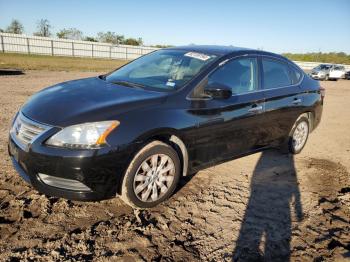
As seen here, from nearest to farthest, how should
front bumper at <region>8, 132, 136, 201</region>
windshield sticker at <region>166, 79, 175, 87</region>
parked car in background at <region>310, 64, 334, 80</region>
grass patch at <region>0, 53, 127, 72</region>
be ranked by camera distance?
front bumper at <region>8, 132, 136, 201</region> → windshield sticker at <region>166, 79, 175, 87</region> → grass patch at <region>0, 53, 127, 72</region> → parked car in background at <region>310, 64, 334, 80</region>

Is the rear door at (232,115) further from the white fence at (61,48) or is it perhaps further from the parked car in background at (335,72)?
the white fence at (61,48)

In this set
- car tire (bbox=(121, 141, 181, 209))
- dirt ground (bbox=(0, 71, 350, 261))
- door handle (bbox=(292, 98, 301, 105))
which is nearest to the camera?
dirt ground (bbox=(0, 71, 350, 261))

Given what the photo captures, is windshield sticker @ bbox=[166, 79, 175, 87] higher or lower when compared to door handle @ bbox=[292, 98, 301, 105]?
higher

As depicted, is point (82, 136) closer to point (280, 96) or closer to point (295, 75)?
point (280, 96)

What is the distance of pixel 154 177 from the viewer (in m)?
3.61

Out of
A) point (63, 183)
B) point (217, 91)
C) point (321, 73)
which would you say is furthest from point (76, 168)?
point (321, 73)

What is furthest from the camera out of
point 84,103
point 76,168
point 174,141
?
point 174,141

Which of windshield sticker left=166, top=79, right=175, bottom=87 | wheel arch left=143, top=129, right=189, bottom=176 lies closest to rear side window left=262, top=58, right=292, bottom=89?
windshield sticker left=166, top=79, right=175, bottom=87

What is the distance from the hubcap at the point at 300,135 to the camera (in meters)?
5.82

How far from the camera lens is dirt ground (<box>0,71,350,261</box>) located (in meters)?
2.94

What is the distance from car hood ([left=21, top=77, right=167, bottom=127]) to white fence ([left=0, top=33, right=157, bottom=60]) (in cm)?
3959

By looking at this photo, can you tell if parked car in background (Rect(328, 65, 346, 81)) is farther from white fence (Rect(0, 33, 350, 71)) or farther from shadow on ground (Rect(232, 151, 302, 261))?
shadow on ground (Rect(232, 151, 302, 261))

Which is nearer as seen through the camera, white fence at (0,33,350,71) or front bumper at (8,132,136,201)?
front bumper at (8,132,136,201)

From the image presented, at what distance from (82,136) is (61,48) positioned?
43.3 m
